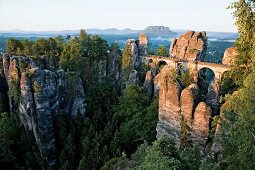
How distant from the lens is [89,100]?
189 ft

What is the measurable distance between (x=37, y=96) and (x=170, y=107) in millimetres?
20390

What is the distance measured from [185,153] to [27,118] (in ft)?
105

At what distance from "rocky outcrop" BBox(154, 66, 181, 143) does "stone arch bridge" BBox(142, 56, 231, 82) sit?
42.0 feet

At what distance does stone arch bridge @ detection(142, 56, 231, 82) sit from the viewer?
56503mm

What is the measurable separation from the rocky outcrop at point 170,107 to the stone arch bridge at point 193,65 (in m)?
12.8

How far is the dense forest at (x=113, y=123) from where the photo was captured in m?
19.5

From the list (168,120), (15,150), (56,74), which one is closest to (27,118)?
(15,150)

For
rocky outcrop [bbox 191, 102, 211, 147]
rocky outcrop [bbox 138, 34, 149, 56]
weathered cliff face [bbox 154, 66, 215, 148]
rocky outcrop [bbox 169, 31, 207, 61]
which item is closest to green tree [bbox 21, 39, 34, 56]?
rocky outcrop [bbox 138, 34, 149, 56]

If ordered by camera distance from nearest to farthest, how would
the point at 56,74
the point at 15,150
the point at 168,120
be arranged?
the point at 168,120
the point at 15,150
the point at 56,74

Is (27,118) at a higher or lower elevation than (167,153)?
lower

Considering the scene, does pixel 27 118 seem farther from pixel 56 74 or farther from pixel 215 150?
pixel 215 150

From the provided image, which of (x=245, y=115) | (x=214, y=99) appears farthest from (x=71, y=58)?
(x=245, y=115)

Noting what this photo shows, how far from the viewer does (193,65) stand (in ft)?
200

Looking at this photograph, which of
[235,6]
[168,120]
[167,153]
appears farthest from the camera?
[168,120]
